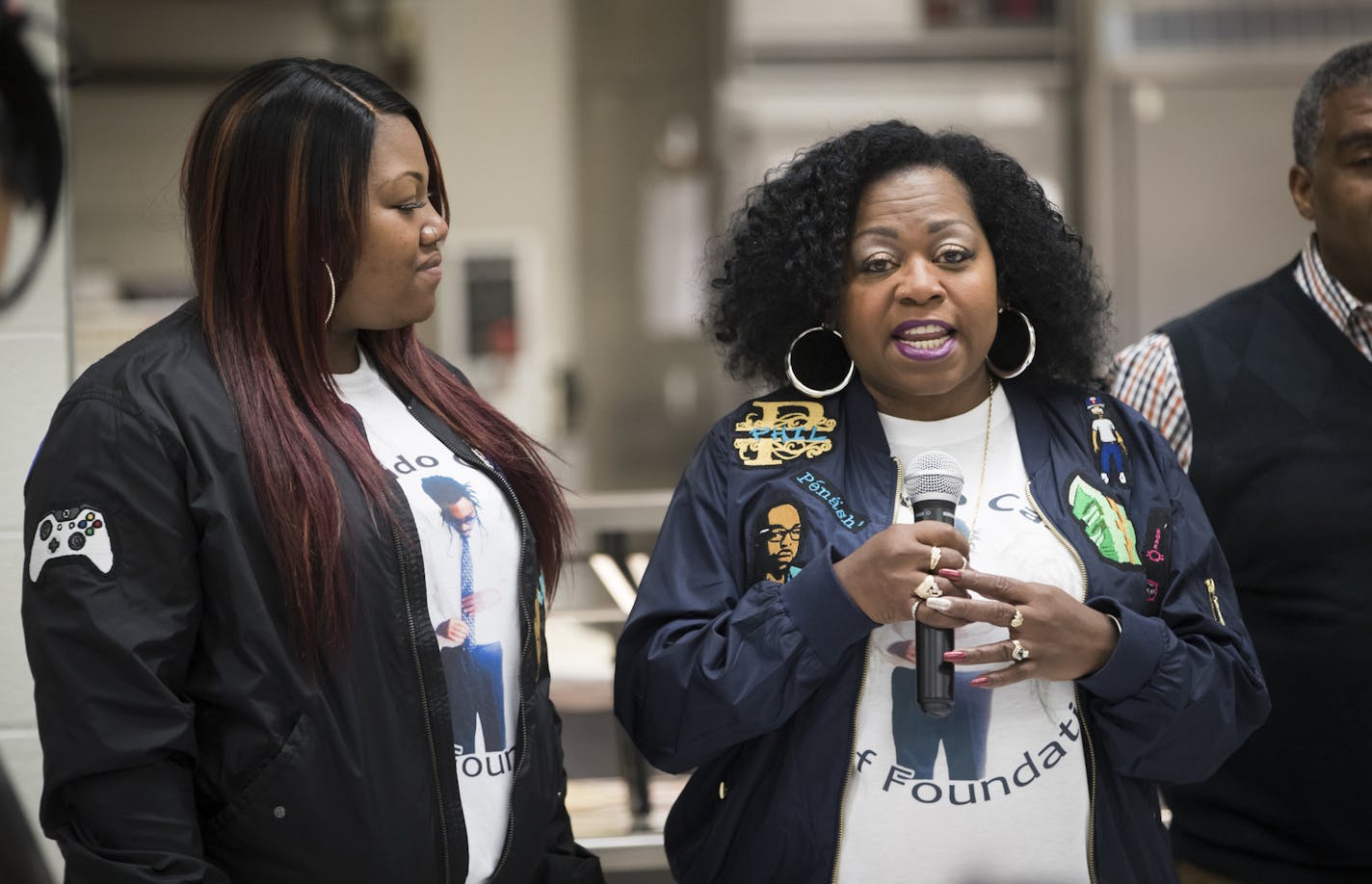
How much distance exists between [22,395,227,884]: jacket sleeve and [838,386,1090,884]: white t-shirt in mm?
748

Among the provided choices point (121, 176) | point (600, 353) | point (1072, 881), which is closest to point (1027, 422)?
point (1072, 881)

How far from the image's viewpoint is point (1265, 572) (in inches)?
89.0

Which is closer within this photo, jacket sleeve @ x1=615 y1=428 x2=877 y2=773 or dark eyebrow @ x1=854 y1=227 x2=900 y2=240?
jacket sleeve @ x1=615 y1=428 x2=877 y2=773

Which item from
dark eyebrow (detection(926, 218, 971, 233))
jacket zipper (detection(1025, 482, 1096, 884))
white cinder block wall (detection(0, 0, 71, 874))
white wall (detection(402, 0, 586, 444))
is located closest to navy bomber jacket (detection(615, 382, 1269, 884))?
jacket zipper (detection(1025, 482, 1096, 884))

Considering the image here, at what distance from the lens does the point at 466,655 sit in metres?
1.79

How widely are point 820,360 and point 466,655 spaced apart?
2.07 ft

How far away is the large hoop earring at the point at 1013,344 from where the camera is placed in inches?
80.1

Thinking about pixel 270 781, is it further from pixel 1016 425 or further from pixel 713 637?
pixel 1016 425

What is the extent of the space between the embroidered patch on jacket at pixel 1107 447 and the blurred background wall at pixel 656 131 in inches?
100

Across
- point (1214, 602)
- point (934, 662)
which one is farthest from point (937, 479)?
point (1214, 602)

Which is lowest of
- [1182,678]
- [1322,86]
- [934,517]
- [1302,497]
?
[1182,678]

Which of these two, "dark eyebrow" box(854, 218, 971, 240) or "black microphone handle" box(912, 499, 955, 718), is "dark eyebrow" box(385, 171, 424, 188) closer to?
"dark eyebrow" box(854, 218, 971, 240)

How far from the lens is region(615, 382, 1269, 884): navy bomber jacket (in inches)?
70.8

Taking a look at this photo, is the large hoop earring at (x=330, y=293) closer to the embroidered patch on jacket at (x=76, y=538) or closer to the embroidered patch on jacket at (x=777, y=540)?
the embroidered patch on jacket at (x=76, y=538)
